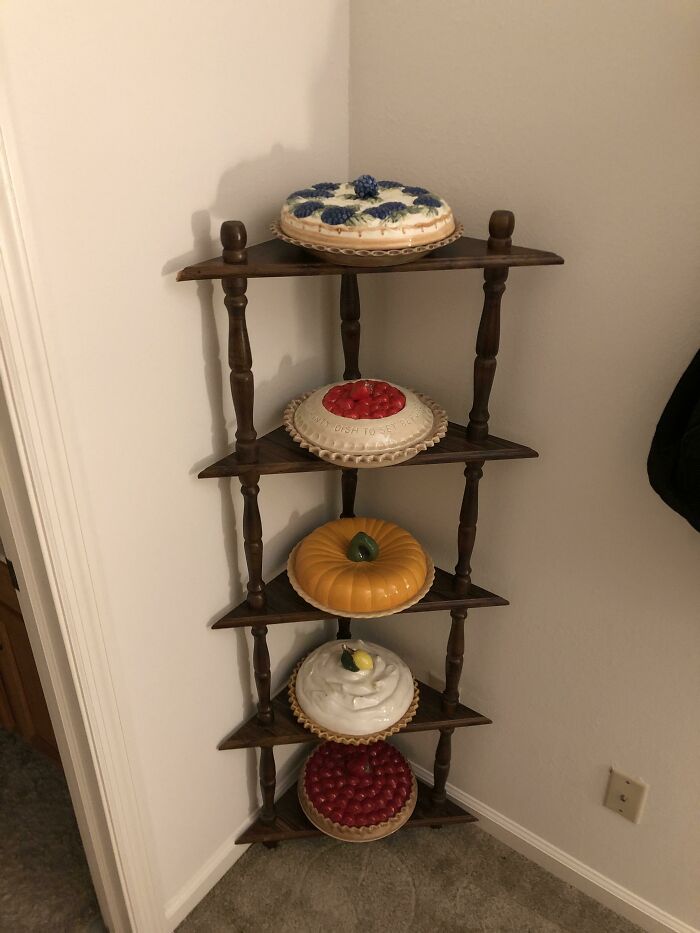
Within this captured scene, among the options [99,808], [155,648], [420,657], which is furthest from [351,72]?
[99,808]

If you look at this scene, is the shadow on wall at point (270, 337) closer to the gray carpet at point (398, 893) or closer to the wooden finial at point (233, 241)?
the wooden finial at point (233, 241)

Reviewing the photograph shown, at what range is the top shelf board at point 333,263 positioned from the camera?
1.09 m

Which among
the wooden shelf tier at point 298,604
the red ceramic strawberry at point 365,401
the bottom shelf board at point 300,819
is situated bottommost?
the bottom shelf board at point 300,819

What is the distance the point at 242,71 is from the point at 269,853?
1707mm

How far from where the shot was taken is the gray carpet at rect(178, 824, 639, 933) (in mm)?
1640

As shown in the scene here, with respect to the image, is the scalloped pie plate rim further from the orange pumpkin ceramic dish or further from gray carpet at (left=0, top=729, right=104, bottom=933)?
gray carpet at (left=0, top=729, right=104, bottom=933)

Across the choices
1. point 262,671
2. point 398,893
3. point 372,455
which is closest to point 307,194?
point 372,455

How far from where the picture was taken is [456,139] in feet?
4.17

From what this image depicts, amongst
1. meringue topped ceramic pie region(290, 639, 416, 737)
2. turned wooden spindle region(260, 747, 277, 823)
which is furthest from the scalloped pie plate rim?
turned wooden spindle region(260, 747, 277, 823)

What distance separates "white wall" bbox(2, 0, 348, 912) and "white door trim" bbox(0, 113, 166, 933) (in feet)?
0.07

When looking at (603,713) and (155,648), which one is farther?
→ (603,713)

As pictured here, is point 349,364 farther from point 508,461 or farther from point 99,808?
point 99,808

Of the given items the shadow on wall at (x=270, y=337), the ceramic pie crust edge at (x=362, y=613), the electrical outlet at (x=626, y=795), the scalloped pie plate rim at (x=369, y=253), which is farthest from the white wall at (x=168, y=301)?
the electrical outlet at (x=626, y=795)

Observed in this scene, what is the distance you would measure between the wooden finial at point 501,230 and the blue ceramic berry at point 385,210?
0.48 feet
